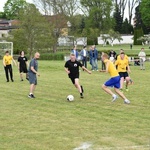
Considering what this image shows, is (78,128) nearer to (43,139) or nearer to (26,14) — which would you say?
(43,139)

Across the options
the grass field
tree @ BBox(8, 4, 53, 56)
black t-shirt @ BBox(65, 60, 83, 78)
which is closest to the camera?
the grass field

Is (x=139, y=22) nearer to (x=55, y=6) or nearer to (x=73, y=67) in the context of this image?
(x=55, y=6)

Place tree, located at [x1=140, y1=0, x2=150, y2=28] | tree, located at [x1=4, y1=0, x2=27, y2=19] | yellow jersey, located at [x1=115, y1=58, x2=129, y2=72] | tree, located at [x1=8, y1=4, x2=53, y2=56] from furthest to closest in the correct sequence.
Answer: tree, located at [x1=4, y1=0, x2=27, y2=19], tree, located at [x1=140, y1=0, x2=150, y2=28], tree, located at [x1=8, y1=4, x2=53, y2=56], yellow jersey, located at [x1=115, y1=58, x2=129, y2=72]

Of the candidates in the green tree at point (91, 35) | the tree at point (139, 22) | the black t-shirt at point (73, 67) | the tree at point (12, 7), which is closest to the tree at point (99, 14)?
the tree at point (139, 22)

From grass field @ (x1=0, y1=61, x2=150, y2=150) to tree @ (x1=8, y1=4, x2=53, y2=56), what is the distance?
39719 millimetres

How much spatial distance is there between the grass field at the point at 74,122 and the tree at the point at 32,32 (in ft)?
130

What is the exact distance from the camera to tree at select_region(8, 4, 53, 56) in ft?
182

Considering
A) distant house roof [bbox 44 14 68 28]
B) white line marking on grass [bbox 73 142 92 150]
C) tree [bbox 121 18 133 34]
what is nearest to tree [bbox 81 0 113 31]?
tree [bbox 121 18 133 34]

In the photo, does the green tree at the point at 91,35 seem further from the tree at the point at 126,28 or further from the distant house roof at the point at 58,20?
the distant house roof at the point at 58,20

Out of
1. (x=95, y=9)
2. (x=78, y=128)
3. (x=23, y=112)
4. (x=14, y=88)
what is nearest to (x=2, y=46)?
(x=14, y=88)

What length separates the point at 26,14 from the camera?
5672 cm

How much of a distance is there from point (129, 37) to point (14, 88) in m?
84.0

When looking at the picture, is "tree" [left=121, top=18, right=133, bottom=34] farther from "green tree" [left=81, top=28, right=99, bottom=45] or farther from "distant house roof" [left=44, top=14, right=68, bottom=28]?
"distant house roof" [left=44, top=14, right=68, bottom=28]

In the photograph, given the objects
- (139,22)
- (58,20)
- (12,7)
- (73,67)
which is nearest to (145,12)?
(139,22)
